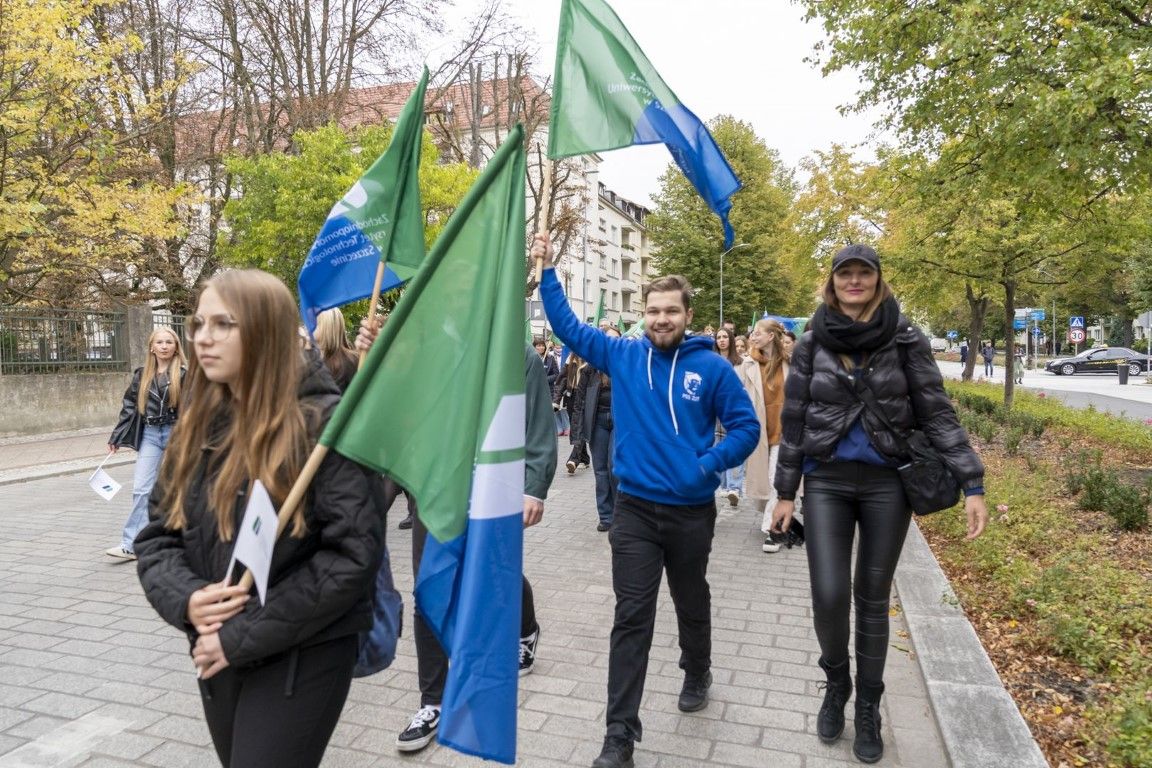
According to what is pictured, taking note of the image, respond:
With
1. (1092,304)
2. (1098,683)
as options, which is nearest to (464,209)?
(1098,683)

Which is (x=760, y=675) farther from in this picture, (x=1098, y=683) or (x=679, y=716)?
A: (x=1098, y=683)

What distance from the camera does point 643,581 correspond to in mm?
3572

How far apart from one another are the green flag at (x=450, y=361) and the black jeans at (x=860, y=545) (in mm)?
1803

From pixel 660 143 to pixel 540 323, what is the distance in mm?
38684

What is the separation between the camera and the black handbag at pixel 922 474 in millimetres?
3449

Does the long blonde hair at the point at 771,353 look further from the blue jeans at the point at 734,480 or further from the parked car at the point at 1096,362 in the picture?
the parked car at the point at 1096,362

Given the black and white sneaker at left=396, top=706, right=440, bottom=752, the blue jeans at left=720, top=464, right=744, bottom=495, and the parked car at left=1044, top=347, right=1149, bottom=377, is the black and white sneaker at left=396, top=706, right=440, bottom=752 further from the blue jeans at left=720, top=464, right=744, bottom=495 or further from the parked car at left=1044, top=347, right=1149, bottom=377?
the parked car at left=1044, top=347, right=1149, bottom=377

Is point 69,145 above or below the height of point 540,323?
above

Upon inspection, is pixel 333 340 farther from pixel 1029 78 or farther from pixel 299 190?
pixel 299 190

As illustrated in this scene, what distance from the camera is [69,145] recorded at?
14.6 metres

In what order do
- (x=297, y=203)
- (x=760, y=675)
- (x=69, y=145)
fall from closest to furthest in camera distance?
1. (x=760, y=675)
2. (x=69, y=145)
3. (x=297, y=203)

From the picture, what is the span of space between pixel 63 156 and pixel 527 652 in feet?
46.4

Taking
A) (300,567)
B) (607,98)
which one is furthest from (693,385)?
(300,567)

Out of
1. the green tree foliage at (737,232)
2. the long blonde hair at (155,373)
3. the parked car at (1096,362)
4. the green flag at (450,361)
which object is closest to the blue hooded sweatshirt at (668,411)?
the green flag at (450,361)
